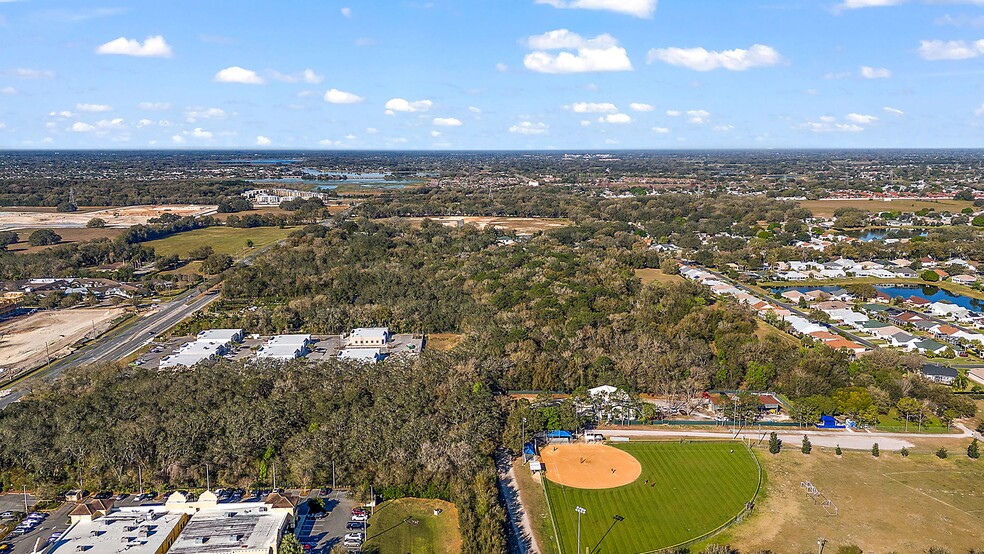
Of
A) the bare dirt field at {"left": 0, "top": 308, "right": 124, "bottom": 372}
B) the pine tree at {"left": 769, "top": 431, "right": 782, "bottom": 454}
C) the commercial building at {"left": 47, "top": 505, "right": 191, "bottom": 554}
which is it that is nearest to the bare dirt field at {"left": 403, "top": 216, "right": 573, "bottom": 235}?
the bare dirt field at {"left": 0, "top": 308, "right": 124, "bottom": 372}

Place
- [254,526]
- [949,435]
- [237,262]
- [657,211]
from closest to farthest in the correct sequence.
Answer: [254,526]
[949,435]
[237,262]
[657,211]

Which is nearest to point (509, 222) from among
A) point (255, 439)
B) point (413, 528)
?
point (255, 439)

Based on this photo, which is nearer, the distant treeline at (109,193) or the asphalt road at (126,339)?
the asphalt road at (126,339)

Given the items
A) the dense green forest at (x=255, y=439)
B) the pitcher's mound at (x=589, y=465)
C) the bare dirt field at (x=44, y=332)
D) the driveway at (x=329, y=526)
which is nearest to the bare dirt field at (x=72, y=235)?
the bare dirt field at (x=44, y=332)

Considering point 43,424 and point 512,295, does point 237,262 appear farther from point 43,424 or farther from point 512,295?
point 43,424

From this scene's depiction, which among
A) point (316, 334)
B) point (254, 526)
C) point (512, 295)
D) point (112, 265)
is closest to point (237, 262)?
point (112, 265)

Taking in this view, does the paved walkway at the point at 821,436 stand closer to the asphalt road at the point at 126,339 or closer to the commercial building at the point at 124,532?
the commercial building at the point at 124,532
